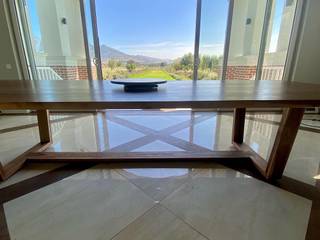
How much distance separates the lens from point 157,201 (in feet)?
4.27

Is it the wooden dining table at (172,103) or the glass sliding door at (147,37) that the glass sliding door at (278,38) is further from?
the wooden dining table at (172,103)

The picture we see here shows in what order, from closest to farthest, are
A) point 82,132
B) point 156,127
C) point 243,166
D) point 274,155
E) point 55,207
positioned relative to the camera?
point 55,207 < point 274,155 < point 243,166 < point 82,132 < point 156,127

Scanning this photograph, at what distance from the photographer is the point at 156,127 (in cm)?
276

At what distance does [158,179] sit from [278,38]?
11.9ft

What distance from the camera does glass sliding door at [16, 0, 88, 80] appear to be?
11.4 ft

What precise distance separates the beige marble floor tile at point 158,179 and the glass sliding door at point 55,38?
108 inches

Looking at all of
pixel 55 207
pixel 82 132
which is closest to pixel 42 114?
pixel 82 132

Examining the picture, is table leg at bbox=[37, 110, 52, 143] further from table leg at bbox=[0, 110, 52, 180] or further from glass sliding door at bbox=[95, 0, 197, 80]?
glass sliding door at bbox=[95, 0, 197, 80]

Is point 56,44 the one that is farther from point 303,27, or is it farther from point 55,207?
point 303,27

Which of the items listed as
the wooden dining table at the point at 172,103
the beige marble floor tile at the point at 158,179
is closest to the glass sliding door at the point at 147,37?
the wooden dining table at the point at 172,103

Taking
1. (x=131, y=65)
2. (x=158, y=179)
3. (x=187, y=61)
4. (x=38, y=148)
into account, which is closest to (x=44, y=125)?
(x=38, y=148)

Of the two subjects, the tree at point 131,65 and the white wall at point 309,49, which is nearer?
the white wall at point 309,49

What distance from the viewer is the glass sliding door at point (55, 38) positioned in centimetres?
346

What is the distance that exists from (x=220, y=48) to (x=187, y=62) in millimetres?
662
